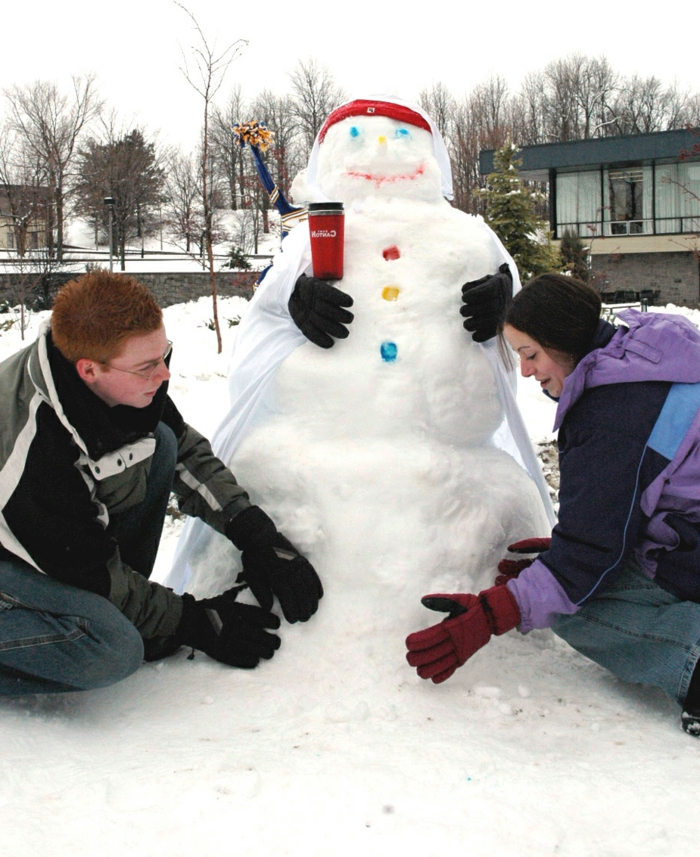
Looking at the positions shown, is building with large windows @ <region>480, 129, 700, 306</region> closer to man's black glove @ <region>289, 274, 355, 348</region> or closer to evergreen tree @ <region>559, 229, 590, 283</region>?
evergreen tree @ <region>559, 229, 590, 283</region>

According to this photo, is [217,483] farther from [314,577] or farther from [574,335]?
[574,335]

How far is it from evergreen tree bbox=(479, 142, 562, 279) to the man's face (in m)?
8.41

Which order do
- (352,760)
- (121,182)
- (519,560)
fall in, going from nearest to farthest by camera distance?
(352,760) → (519,560) → (121,182)

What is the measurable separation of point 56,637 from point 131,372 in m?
0.64

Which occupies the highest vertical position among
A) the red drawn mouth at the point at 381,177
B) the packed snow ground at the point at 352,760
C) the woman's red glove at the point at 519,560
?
the red drawn mouth at the point at 381,177

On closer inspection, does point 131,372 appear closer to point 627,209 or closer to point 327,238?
point 327,238

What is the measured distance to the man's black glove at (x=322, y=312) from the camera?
2.41 meters

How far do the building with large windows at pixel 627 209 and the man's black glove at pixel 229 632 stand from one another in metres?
20.0

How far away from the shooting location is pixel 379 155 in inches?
106

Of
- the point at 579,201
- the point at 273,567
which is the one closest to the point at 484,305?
the point at 273,567

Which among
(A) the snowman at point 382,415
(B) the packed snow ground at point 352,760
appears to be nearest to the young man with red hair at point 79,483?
(B) the packed snow ground at point 352,760

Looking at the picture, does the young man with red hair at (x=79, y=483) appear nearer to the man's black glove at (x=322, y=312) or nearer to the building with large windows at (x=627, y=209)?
the man's black glove at (x=322, y=312)

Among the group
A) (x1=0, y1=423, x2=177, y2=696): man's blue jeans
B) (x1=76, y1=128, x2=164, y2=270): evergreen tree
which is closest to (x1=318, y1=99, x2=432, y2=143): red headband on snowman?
(x1=0, y1=423, x2=177, y2=696): man's blue jeans

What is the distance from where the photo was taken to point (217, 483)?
91.7 inches
